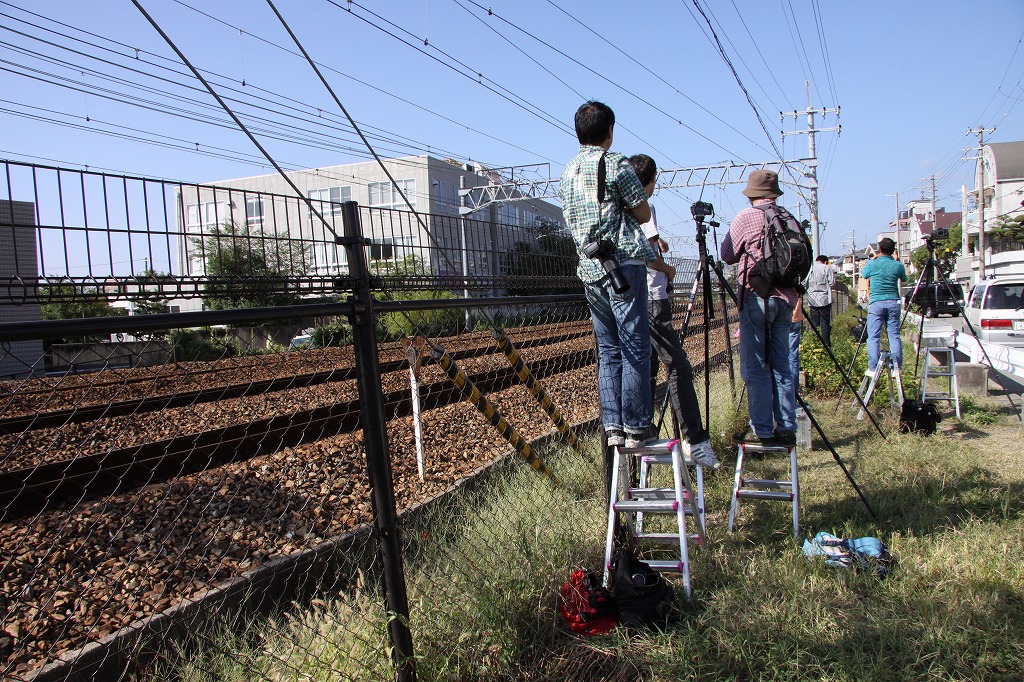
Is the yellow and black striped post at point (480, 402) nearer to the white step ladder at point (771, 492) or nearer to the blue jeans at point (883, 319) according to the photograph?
the white step ladder at point (771, 492)

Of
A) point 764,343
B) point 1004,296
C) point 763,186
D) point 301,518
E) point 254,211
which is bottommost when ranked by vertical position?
point 301,518

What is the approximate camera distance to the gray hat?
4.69m

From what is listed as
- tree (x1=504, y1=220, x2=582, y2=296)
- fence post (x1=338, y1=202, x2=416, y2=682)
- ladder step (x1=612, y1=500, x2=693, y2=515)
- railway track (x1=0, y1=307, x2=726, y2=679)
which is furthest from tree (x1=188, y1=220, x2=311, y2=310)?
fence post (x1=338, y1=202, x2=416, y2=682)

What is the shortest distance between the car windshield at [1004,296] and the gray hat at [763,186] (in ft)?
47.5

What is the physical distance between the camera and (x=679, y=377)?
4.43 m

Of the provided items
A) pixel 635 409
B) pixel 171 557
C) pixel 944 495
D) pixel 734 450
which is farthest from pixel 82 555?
pixel 944 495

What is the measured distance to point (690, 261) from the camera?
763 inches

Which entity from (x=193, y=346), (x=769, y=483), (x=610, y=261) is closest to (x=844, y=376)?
(x=769, y=483)

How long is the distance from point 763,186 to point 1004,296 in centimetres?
1510

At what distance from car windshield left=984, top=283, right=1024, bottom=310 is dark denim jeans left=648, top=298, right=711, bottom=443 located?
48.8 ft

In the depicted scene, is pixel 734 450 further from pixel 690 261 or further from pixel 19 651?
pixel 690 261

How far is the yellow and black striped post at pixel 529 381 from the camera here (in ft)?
16.3

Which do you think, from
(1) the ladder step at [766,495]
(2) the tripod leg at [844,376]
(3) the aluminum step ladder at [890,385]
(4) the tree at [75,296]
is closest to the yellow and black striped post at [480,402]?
(1) the ladder step at [766,495]

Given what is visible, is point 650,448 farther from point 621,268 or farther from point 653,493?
point 621,268
